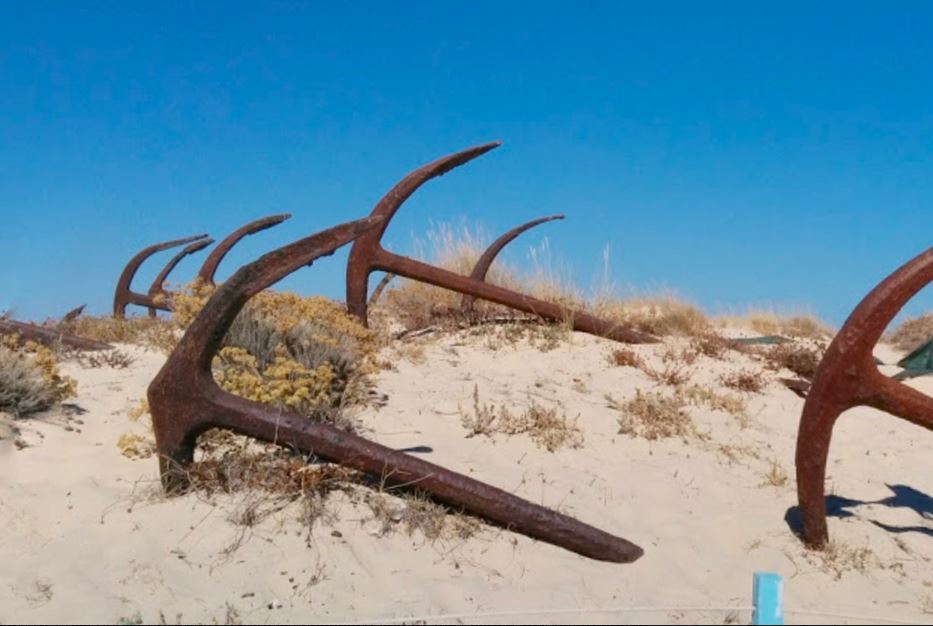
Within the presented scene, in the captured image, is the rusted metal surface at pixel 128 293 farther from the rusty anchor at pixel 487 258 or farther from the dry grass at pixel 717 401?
the dry grass at pixel 717 401

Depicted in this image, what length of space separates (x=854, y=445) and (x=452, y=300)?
4.88m

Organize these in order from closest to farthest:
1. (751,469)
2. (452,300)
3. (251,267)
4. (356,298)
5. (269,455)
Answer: (251,267) → (269,455) → (751,469) → (356,298) → (452,300)

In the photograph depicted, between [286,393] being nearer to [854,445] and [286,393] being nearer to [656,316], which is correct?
[854,445]

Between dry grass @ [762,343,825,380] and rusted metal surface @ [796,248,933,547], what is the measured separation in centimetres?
422

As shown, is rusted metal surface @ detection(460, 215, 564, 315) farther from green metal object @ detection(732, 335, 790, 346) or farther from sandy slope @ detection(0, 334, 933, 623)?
sandy slope @ detection(0, 334, 933, 623)

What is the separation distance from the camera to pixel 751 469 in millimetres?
5027

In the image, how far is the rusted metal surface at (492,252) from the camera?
26.8ft

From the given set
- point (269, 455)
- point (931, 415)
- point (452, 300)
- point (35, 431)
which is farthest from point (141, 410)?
point (452, 300)

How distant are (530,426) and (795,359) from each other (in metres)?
3.63

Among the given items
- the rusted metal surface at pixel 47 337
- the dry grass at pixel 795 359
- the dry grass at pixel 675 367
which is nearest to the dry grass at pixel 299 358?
the rusted metal surface at pixel 47 337

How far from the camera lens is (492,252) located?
8.45 m

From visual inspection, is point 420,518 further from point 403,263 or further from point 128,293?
point 128,293

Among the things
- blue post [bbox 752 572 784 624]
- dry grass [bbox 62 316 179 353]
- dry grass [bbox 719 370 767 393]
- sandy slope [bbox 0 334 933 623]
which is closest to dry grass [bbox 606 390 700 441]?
sandy slope [bbox 0 334 933 623]

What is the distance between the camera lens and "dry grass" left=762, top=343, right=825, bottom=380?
24.6 ft
